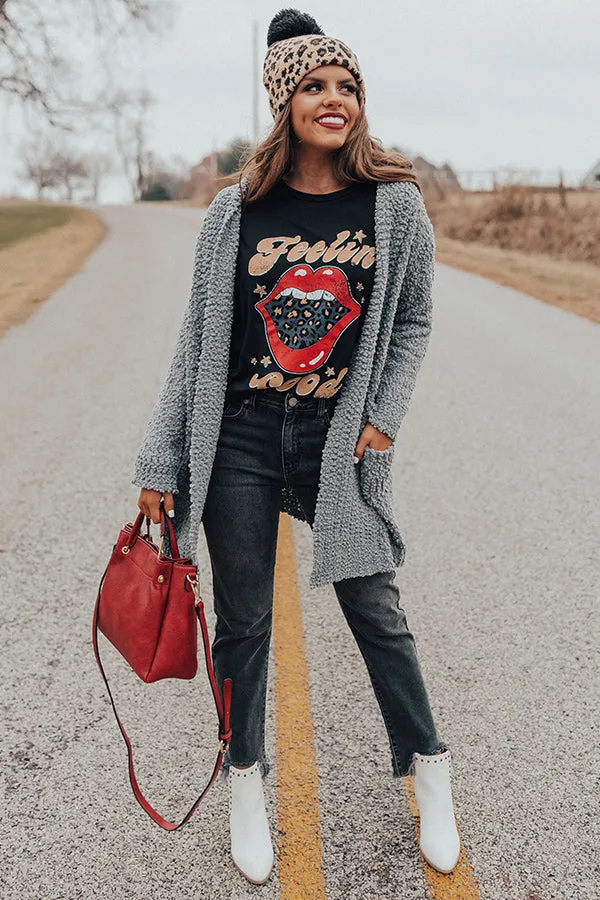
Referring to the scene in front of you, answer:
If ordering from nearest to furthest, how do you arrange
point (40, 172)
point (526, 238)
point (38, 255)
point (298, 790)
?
point (298, 790), point (38, 255), point (526, 238), point (40, 172)

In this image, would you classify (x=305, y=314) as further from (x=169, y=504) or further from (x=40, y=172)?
(x=40, y=172)

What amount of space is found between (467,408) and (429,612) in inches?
126

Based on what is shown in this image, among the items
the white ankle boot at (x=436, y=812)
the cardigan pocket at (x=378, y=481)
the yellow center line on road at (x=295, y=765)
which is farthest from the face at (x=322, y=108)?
the yellow center line on road at (x=295, y=765)

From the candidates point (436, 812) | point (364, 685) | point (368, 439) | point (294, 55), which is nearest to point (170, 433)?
point (368, 439)

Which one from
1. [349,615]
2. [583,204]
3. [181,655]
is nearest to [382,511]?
[349,615]

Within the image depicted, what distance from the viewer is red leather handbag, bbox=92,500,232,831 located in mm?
2160

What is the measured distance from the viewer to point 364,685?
3.01m

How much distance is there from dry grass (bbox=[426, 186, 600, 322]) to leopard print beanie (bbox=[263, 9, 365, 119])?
1141 centimetres

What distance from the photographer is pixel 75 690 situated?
296cm

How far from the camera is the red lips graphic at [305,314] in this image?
6.76ft

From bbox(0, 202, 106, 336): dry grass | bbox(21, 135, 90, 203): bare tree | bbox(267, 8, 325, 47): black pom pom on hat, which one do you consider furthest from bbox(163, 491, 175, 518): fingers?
bbox(21, 135, 90, 203): bare tree

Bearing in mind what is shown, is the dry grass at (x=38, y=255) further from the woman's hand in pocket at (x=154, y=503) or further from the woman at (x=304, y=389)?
the woman at (x=304, y=389)

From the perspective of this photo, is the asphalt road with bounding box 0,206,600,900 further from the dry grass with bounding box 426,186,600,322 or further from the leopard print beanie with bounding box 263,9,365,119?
the dry grass with bounding box 426,186,600,322

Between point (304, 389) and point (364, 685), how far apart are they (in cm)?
131
